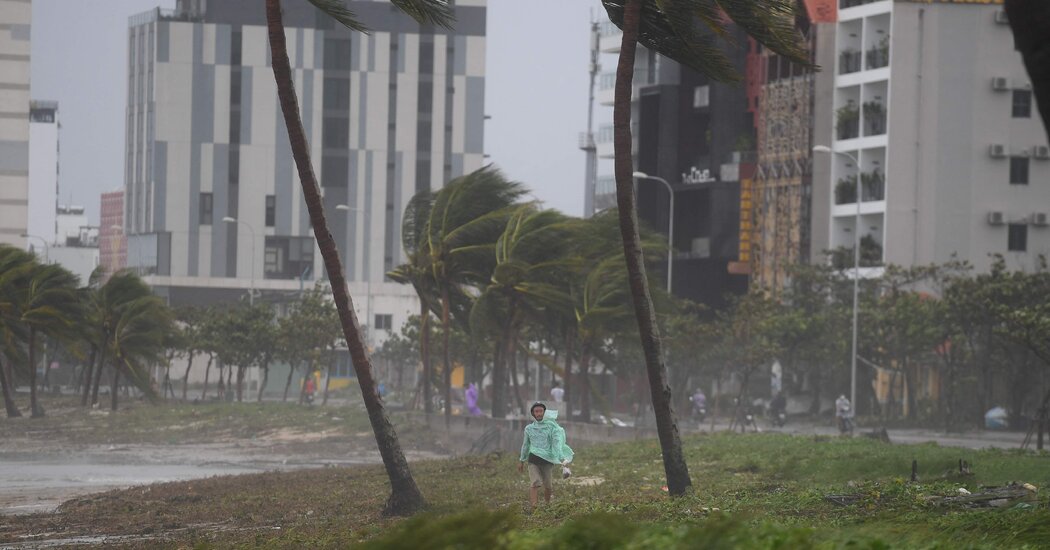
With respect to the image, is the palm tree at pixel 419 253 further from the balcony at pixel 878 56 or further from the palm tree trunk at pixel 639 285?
the balcony at pixel 878 56

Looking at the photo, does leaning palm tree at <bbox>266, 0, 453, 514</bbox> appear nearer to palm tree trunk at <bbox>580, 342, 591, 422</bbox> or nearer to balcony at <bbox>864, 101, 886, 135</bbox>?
palm tree trunk at <bbox>580, 342, 591, 422</bbox>

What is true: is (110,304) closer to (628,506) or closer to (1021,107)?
(1021,107)

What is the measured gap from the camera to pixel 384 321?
114m

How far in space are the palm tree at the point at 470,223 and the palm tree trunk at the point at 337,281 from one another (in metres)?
26.0

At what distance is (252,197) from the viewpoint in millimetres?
112750

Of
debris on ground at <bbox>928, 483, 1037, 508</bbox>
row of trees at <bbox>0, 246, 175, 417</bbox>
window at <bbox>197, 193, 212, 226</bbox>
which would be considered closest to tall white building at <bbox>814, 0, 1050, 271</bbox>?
row of trees at <bbox>0, 246, 175, 417</bbox>

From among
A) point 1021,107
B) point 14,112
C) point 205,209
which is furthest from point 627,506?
point 205,209

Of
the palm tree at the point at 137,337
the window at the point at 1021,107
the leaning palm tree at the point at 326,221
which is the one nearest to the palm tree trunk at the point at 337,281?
the leaning palm tree at the point at 326,221

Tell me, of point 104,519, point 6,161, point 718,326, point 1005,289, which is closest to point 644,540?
point 104,519

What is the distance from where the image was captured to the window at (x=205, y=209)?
368ft

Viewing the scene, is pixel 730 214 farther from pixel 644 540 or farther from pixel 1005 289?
pixel 644 540

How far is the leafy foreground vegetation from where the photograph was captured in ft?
28.9

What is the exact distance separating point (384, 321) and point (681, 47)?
92750mm

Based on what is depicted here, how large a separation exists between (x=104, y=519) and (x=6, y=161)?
83246mm
